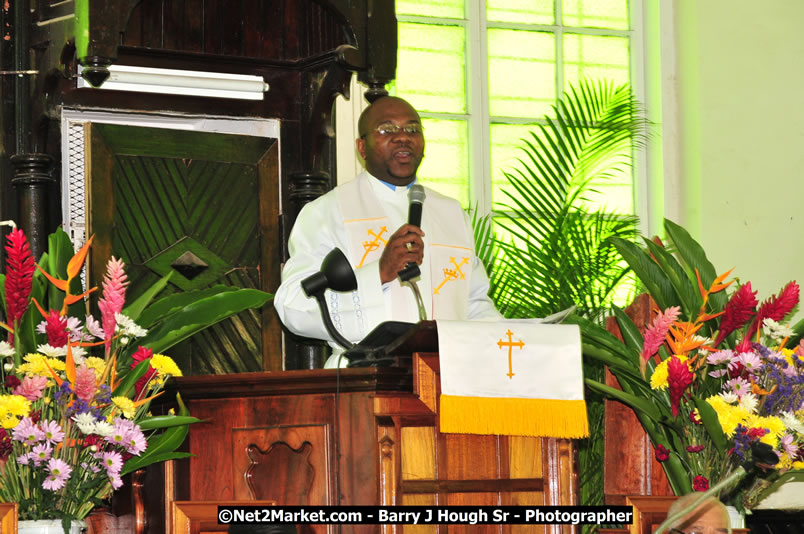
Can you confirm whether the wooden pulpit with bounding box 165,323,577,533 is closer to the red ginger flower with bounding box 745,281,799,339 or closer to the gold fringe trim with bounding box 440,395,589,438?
the gold fringe trim with bounding box 440,395,589,438

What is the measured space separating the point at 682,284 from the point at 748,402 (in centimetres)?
73

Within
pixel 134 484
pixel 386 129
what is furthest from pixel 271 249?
pixel 134 484

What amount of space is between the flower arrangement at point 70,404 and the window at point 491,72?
3.73 meters

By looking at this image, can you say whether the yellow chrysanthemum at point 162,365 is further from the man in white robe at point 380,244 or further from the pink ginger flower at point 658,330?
the pink ginger flower at point 658,330

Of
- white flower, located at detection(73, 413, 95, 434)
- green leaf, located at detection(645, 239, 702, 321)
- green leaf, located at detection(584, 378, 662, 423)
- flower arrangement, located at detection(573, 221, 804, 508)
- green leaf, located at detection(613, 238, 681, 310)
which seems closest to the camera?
white flower, located at detection(73, 413, 95, 434)

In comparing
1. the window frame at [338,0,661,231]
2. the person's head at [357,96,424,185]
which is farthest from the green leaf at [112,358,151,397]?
the window frame at [338,0,661,231]

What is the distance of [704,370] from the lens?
203 inches

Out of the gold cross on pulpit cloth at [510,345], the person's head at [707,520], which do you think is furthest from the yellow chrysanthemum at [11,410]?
the person's head at [707,520]

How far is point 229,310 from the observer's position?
4.62 meters

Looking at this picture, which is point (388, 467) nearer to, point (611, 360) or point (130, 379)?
point (130, 379)

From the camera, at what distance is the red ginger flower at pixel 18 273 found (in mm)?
4043

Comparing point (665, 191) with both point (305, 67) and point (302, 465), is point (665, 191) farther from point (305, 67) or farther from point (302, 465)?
point (302, 465)

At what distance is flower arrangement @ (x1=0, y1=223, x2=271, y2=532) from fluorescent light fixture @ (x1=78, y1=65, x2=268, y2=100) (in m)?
1.92

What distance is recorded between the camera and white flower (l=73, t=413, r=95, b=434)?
3930 mm
